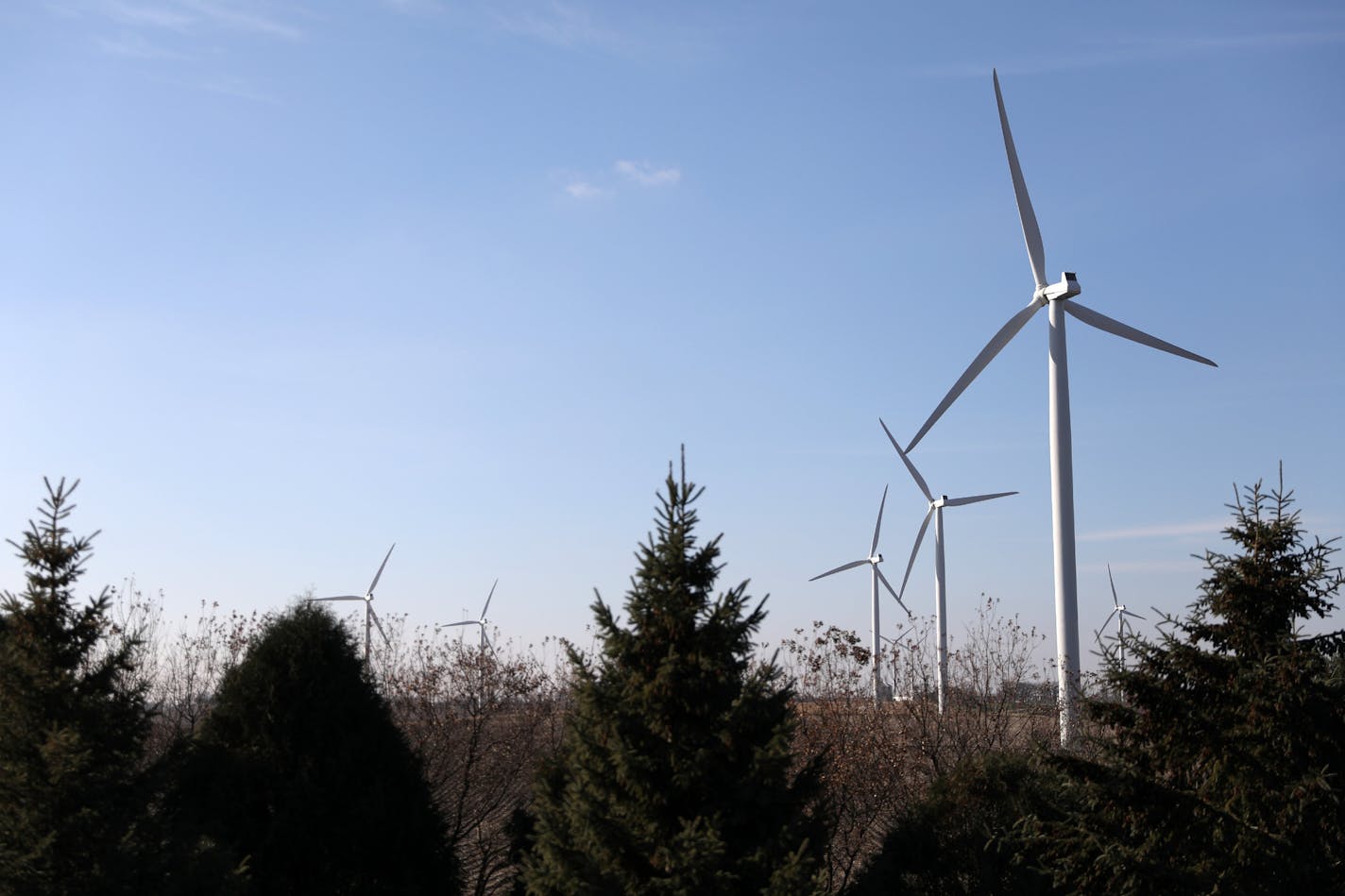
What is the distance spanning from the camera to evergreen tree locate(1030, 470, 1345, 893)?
13.1 metres

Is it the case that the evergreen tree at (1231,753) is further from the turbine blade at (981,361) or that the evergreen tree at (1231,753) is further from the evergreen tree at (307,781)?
A: the turbine blade at (981,361)

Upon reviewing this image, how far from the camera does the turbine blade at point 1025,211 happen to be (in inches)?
1293

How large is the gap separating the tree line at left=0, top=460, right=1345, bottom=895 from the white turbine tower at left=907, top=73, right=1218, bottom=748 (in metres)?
11.2

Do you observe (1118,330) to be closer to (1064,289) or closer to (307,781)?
(1064,289)

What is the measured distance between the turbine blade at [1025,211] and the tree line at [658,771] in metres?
19.8

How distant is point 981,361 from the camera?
32781mm

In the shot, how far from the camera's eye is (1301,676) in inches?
520

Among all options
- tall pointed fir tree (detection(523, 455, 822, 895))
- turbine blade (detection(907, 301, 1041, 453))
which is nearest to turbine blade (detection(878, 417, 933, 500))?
turbine blade (detection(907, 301, 1041, 453))

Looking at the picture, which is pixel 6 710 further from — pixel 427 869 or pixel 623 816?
pixel 623 816

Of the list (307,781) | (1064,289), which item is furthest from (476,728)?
(1064,289)

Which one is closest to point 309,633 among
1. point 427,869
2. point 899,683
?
point 427,869

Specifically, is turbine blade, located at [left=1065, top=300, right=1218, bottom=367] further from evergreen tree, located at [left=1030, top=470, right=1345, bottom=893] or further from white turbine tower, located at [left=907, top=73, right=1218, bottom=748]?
evergreen tree, located at [left=1030, top=470, right=1345, bottom=893]

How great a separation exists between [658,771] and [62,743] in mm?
6687

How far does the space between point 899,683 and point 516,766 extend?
10.2 metres
